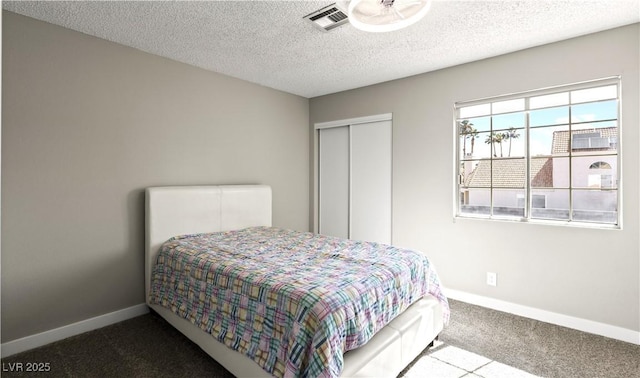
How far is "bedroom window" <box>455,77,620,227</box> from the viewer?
296cm

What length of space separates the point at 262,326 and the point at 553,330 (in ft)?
8.31

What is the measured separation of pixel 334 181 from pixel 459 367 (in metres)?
2.89

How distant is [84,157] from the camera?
2.98 m

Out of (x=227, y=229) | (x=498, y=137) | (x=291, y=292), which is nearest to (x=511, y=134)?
(x=498, y=137)

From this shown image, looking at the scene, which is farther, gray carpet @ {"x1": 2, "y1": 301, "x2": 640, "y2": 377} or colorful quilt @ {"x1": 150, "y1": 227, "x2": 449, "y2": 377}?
gray carpet @ {"x1": 2, "y1": 301, "x2": 640, "y2": 377}

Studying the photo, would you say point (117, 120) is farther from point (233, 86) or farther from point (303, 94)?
point (303, 94)

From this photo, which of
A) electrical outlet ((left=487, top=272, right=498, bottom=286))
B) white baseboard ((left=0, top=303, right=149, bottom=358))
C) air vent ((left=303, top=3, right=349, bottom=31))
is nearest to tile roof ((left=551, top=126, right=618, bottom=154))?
electrical outlet ((left=487, top=272, right=498, bottom=286))

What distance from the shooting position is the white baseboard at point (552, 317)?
112 inches

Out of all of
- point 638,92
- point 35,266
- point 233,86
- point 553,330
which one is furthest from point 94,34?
point 553,330

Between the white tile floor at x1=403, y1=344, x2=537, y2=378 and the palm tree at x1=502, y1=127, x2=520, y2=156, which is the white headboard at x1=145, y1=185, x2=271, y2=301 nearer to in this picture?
the white tile floor at x1=403, y1=344, x2=537, y2=378

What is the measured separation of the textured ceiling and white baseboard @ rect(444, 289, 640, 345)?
2.38 meters

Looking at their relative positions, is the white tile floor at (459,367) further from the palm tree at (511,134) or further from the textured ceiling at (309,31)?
the textured ceiling at (309,31)

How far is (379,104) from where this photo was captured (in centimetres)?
432

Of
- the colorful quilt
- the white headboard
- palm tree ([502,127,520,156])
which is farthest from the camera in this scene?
palm tree ([502,127,520,156])
